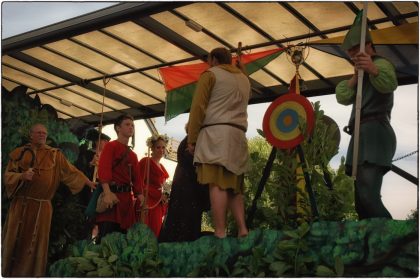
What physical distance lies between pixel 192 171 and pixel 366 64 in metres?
1.82

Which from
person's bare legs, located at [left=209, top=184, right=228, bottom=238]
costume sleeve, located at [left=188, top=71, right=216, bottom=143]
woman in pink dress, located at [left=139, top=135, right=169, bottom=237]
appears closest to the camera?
person's bare legs, located at [left=209, top=184, right=228, bottom=238]

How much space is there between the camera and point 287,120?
493 cm

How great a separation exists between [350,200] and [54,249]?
2807 mm

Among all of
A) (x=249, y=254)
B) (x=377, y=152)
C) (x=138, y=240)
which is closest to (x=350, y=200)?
(x=377, y=152)

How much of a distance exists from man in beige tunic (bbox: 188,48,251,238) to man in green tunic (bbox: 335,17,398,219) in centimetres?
85

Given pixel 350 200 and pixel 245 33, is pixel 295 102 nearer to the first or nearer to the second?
pixel 350 200

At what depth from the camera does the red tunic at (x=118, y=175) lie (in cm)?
552

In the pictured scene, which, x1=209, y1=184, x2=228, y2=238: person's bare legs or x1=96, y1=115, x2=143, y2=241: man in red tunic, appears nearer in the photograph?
x1=209, y1=184, x2=228, y2=238: person's bare legs

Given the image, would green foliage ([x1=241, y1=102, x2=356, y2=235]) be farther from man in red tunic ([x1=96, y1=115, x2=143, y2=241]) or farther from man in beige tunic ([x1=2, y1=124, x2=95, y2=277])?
man in beige tunic ([x1=2, y1=124, x2=95, y2=277])

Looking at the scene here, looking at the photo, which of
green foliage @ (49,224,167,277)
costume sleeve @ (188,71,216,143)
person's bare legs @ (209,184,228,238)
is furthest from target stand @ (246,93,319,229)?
green foliage @ (49,224,167,277)

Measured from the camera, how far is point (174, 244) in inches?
181

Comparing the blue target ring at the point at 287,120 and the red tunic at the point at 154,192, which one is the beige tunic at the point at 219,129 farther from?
the red tunic at the point at 154,192

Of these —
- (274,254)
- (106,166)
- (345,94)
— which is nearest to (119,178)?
(106,166)

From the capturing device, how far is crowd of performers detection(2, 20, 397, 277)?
4.29 meters
